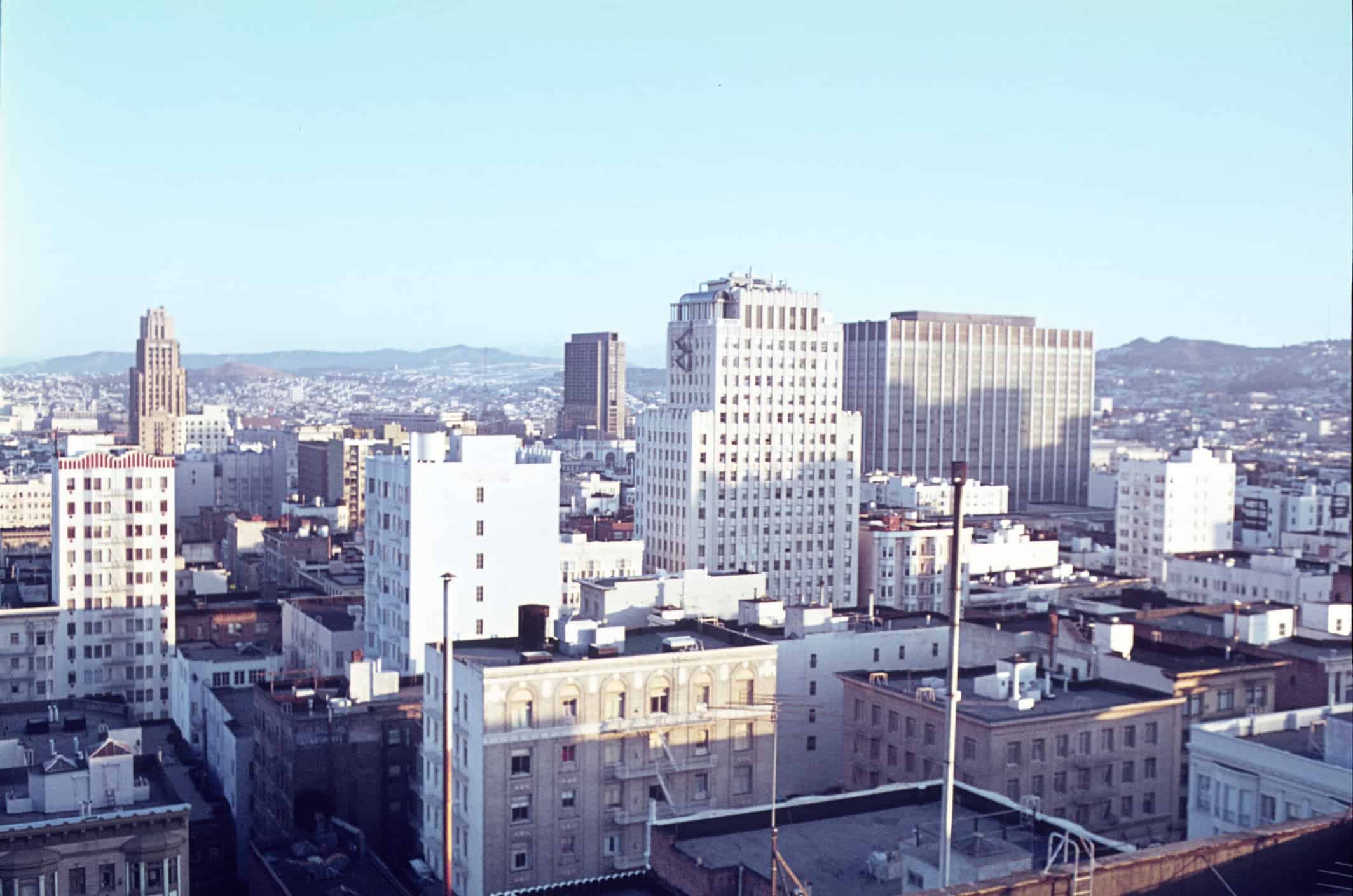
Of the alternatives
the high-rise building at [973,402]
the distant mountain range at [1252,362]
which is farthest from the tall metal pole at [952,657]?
the high-rise building at [973,402]

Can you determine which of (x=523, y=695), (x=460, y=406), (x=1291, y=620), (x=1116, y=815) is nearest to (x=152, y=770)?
(x=523, y=695)

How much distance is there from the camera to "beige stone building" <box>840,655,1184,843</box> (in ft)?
95.7

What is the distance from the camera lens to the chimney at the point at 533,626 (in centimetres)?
3145

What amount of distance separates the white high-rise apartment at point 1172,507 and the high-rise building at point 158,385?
110 meters

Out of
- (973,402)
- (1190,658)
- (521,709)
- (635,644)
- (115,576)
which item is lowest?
(115,576)

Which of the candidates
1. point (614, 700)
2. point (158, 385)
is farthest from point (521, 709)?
point (158, 385)

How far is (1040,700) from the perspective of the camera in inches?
1236

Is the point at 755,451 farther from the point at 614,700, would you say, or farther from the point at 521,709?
the point at 521,709

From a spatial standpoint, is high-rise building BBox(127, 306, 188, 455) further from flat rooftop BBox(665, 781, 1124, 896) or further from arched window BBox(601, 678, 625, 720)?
flat rooftop BBox(665, 781, 1124, 896)

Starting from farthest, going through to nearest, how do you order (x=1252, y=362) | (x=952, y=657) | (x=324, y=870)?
(x=1252, y=362) → (x=324, y=870) → (x=952, y=657)

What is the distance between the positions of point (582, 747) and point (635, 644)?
175 inches

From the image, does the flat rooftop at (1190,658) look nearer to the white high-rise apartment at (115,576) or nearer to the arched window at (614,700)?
the arched window at (614,700)

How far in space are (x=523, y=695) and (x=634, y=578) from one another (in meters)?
14.7

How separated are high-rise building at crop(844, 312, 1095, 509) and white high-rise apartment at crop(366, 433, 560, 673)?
9904cm
